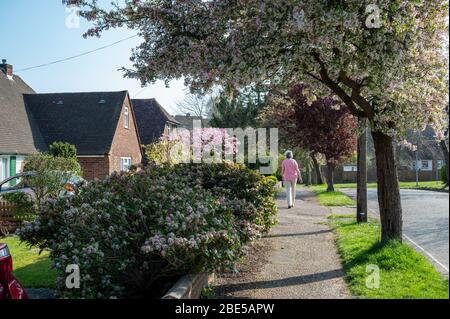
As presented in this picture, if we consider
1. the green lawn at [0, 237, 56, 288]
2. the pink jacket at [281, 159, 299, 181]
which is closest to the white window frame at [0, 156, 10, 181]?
the green lawn at [0, 237, 56, 288]

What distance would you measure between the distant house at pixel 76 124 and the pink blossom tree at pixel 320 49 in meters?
18.2

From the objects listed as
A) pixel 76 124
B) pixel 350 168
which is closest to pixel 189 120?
pixel 350 168

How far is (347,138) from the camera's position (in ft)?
75.1

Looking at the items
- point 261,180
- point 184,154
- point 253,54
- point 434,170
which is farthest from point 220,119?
point 434,170

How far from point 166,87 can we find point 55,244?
3.75 meters

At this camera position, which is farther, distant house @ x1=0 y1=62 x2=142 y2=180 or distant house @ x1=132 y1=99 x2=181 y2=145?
distant house @ x1=132 y1=99 x2=181 y2=145

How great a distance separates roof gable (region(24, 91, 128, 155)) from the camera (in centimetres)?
2786

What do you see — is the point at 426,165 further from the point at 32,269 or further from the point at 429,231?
the point at 32,269

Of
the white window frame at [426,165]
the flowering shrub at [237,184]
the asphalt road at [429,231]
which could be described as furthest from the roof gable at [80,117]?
the white window frame at [426,165]

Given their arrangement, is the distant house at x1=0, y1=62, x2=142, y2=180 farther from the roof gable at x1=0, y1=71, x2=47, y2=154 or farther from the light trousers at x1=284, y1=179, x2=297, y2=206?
the light trousers at x1=284, y1=179, x2=297, y2=206

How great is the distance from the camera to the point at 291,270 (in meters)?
7.05

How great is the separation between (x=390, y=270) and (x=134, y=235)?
3689 millimetres

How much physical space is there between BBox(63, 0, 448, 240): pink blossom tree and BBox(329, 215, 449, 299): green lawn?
564 millimetres
